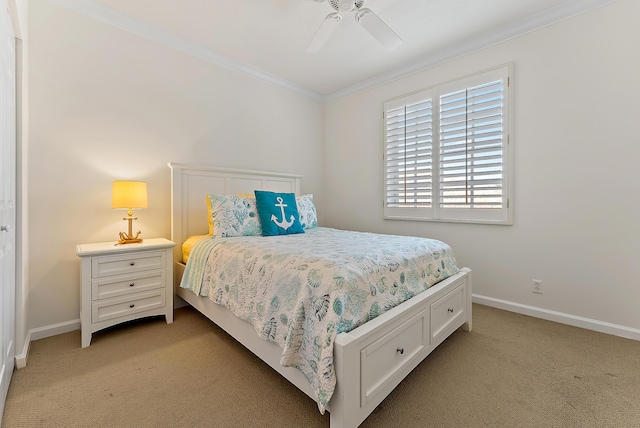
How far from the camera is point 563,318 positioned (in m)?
2.33

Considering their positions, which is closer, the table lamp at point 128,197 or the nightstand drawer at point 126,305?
the nightstand drawer at point 126,305

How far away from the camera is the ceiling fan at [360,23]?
197cm

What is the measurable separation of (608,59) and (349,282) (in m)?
2.74

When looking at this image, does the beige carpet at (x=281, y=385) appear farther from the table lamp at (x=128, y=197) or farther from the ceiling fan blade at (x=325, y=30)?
the ceiling fan blade at (x=325, y=30)

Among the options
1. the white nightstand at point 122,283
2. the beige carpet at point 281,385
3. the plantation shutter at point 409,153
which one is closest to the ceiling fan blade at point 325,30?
the plantation shutter at point 409,153

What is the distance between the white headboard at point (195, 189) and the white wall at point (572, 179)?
2.46m

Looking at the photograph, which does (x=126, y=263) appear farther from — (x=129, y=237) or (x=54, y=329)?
(x=54, y=329)

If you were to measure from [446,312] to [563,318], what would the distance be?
4.24ft

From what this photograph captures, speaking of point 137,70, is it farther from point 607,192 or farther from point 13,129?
point 607,192

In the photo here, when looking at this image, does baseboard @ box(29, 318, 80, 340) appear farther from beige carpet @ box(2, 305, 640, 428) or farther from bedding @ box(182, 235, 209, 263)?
bedding @ box(182, 235, 209, 263)

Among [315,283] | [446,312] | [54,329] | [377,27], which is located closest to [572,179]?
[446,312]

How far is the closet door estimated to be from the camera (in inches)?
51.2

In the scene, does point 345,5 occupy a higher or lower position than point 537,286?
higher

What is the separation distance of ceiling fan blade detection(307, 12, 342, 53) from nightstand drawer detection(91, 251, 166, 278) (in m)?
2.17
